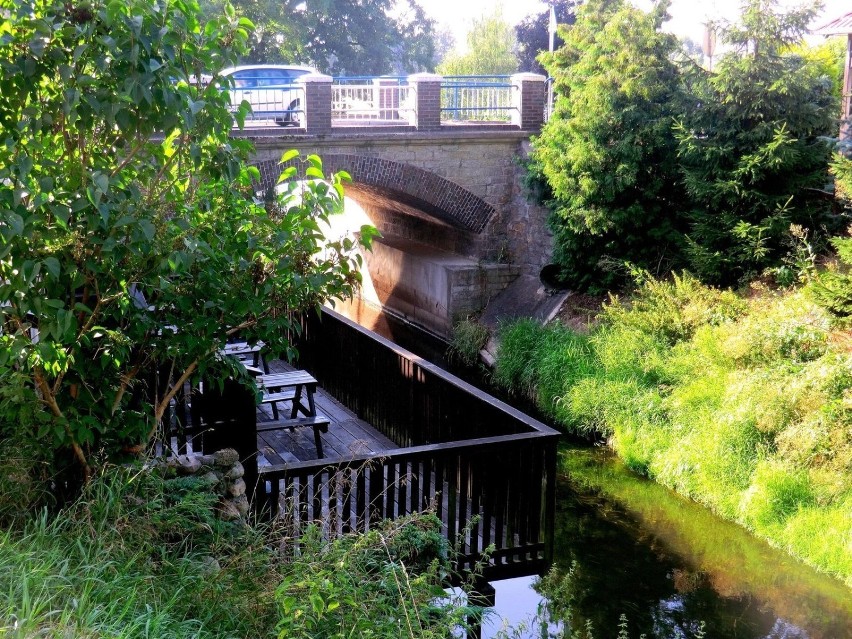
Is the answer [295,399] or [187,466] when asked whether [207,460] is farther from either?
[295,399]

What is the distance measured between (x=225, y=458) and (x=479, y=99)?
42.9 ft

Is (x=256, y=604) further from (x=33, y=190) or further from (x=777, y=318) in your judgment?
(x=777, y=318)

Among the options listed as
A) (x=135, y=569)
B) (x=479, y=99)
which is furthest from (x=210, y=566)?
(x=479, y=99)

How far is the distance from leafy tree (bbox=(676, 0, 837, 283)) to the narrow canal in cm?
376

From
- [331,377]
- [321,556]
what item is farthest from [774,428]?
[321,556]

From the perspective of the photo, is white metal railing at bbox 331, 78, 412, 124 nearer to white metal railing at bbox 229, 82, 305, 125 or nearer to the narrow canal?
white metal railing at bbox 229, 82, 305, 125

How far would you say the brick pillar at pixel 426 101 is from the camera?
606 inches

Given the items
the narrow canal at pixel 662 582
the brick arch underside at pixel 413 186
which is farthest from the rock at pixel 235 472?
the brick arch underside at pixel 413 186

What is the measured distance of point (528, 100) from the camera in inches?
637

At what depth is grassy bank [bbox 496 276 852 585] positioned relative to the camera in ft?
28.2

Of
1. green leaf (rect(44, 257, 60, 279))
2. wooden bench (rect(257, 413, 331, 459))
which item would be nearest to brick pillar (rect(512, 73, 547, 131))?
wooden bench (rect(257, 413, 331, 459))

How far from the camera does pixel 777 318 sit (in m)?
10.4

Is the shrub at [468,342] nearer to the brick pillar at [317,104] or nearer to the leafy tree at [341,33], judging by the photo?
the brick pillar at [317,104]

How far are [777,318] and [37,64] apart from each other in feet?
27.8
